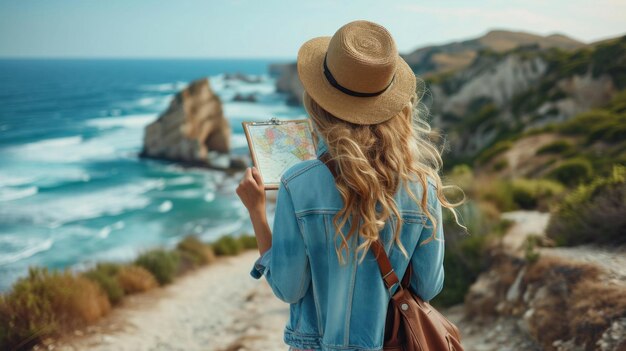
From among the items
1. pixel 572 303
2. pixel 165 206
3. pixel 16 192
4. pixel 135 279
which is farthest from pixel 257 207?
pixel 16 192

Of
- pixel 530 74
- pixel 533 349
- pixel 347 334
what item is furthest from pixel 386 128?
pixel 530 74

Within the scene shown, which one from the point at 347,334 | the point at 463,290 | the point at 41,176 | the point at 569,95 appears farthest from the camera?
the point at 41,176

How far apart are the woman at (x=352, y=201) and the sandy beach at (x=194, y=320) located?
495cm

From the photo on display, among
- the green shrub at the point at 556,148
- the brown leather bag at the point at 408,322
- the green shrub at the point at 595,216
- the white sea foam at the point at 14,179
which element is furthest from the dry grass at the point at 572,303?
the white sea foam at the point at 14,179

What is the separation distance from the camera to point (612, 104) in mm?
17859

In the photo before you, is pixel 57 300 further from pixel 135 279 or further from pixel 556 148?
pixel 556 148

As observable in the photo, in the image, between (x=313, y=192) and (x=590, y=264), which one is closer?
(x=313, y=192)

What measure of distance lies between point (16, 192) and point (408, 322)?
33695 mm

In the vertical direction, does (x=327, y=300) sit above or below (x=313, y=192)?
below

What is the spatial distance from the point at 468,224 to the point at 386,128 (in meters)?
6.31

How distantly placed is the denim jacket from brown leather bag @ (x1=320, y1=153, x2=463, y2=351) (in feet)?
0.11

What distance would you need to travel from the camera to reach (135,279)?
9.80m

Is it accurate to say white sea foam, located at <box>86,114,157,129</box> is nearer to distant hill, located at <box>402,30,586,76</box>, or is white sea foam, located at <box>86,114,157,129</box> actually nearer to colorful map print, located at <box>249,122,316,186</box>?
distant hill, located at <box>402,30,586,76</box>

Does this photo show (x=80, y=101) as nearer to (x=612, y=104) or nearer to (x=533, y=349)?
(x=612, y=104)
